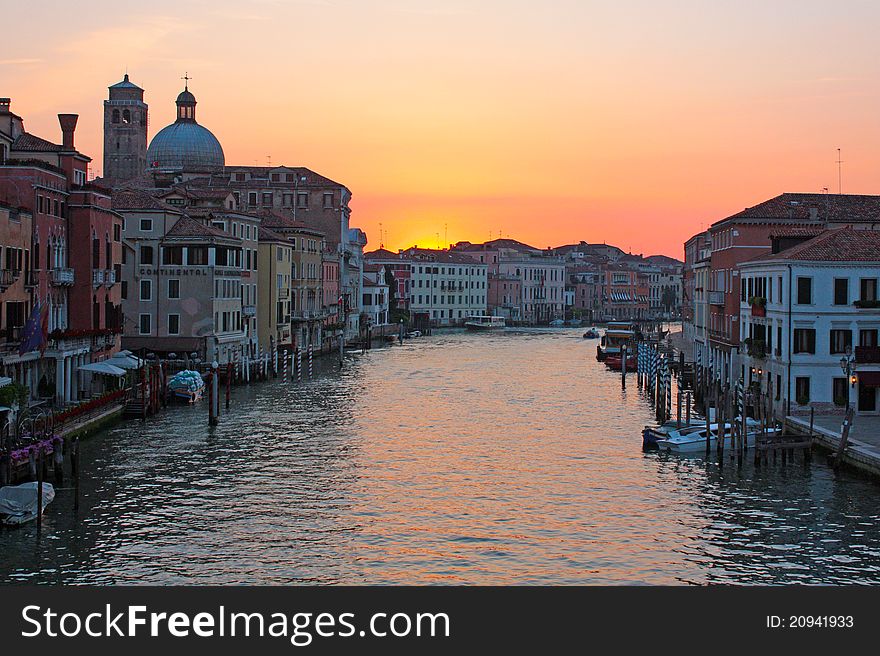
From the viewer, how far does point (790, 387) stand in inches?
1243

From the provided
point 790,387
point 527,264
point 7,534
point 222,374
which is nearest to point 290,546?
point 7,534

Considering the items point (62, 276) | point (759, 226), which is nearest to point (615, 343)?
point (759, 226)

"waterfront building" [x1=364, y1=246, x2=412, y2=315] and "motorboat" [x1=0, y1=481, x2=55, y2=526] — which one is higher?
"waterfront building" [x1=364, y1=246, x2=412, y2=315]

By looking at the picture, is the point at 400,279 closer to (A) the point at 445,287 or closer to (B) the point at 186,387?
(A) the point at 445,287

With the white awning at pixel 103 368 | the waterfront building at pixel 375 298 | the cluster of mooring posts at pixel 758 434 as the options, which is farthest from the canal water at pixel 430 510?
the waterfront building at pixel 375 298

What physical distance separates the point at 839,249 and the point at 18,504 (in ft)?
70.6

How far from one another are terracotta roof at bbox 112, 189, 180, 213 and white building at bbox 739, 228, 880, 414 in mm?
24563

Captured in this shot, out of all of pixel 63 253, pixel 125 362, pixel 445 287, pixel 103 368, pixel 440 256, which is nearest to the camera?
pixel 103 368

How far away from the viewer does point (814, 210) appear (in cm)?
4056

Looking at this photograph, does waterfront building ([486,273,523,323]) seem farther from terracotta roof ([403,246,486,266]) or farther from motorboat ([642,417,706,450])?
motorboat ([642,417,706,450])

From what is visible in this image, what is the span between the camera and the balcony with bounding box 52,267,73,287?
34.5 m

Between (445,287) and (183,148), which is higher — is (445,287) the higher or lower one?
the lower one

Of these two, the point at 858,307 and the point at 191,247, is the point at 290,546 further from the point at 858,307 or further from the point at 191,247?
the point at 191,247

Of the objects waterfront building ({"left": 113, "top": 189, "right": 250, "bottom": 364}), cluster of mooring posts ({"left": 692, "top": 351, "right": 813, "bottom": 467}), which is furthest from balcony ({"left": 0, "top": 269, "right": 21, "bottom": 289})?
Answer: cluster of mooring posts ({"left": 692, "top": 351, "right": 813, "bottom": 467})
